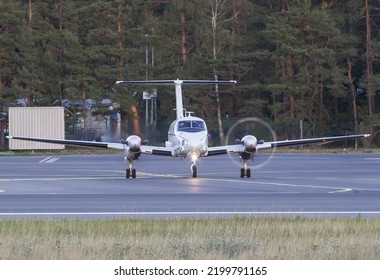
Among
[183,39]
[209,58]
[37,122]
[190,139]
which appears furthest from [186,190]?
[183,39]

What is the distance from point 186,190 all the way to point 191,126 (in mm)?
6448

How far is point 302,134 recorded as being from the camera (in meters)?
62.4

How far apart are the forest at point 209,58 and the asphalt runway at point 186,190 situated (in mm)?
21079

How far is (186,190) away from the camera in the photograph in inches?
1071

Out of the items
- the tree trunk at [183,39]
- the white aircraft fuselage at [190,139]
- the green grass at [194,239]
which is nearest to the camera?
the green grass at [194,239]

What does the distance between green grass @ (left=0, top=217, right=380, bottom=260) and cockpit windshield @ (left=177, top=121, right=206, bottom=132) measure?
49.8ft

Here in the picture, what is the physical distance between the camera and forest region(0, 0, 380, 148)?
6425 centimetres

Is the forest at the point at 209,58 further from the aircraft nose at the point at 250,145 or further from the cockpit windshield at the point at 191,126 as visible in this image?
the aircraft nose at the point at 250,145

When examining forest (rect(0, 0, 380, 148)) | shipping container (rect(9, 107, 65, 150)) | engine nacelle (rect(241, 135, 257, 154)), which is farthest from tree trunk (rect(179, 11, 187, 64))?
engine nacelle (rect(241, 135, 257, 154))

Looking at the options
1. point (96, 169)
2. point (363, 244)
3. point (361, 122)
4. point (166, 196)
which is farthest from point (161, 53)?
point (363, 244)

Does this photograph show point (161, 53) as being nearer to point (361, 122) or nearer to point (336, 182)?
point (361, 122)

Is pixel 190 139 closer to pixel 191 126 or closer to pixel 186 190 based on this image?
pixel 191 126

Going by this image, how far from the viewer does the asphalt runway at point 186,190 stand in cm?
2078

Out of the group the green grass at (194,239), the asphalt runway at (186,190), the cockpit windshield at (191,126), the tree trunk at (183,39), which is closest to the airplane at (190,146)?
the cockpit windshield at (191,126)
